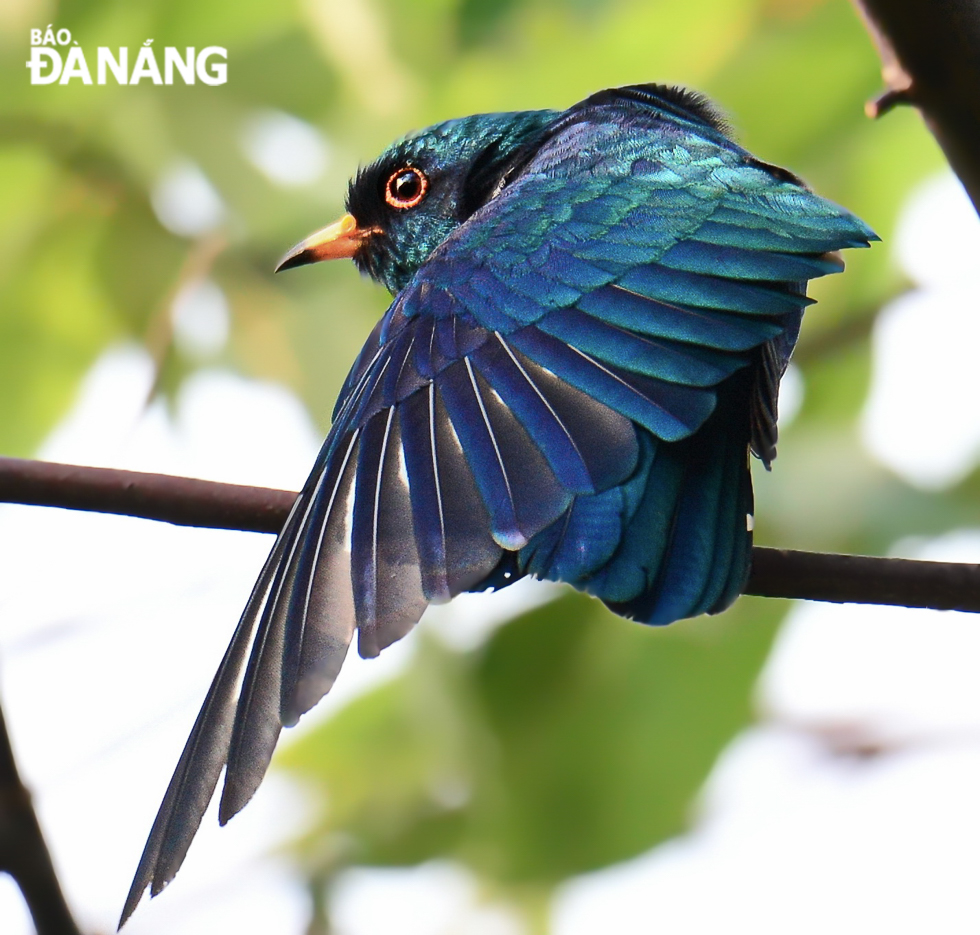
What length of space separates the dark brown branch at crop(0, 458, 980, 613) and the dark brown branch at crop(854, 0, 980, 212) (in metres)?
0.78

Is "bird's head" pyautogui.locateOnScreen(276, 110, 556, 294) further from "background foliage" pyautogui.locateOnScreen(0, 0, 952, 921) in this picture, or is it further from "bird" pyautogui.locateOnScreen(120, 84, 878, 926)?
"bird" pyautogui.locateOnScreen(120, 84, 878, 926)

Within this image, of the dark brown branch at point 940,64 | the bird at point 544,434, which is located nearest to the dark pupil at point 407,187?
the bird at point 544,434

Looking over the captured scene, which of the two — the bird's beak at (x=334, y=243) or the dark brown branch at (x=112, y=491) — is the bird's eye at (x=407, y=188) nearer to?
the bird's beak at (x=334, y=243)

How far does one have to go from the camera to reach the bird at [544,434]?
2.24 m

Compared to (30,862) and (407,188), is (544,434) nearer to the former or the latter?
(30,862)

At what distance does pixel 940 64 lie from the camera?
2.65 metres

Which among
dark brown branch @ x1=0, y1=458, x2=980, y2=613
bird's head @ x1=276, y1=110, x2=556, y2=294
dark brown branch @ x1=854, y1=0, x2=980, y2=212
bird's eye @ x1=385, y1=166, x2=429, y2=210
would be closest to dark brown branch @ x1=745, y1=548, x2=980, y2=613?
dark brown branch @ x1=0, y1=458, x2=980, y2=613

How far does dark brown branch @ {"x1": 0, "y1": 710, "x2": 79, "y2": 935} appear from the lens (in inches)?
81.1

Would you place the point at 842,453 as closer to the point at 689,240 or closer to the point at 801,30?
the point at 801,30

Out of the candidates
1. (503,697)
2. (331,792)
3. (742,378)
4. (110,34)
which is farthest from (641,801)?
(110,34)

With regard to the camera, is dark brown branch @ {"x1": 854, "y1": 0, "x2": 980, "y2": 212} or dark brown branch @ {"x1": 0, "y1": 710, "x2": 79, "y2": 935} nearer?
dark brown branch @ {"x1": 0, "y1": 710, "x2": 79, "y2": 935}

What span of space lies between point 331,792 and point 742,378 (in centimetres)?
277

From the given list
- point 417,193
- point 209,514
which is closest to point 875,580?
point 209,514

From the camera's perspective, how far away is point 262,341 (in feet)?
16.7
